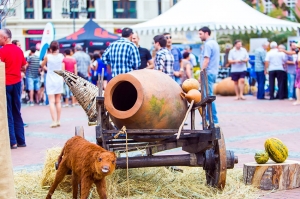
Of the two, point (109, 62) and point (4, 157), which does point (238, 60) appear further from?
point (4, 157)

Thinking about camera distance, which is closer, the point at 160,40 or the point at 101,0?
the point at 160,40

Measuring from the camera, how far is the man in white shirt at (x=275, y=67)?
1897 centimetres

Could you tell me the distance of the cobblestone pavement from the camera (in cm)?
828

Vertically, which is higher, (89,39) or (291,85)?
(89,39)

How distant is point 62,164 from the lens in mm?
5418

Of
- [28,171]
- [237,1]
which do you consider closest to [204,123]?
[28,171]

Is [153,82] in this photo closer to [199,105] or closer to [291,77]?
[199,105]

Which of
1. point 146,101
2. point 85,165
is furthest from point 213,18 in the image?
point 85,165

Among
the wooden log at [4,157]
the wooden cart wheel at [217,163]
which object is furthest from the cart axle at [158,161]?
the wooden log at [4,157]

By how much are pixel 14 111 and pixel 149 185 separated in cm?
414

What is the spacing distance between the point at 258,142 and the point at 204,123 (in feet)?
12.9

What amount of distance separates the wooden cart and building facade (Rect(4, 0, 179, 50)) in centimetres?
3713

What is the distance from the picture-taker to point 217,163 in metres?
5.72

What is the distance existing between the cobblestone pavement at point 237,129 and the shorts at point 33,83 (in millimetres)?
1489
